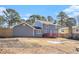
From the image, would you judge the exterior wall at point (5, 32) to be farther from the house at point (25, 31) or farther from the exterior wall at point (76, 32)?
the exterior wall at point (76, 32)

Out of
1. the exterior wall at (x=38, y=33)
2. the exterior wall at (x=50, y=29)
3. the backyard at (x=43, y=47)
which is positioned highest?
the exterior wall at (x=50, y=29)

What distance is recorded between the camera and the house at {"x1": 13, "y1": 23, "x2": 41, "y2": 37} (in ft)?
13.5

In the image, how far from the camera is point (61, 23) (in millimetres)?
4133

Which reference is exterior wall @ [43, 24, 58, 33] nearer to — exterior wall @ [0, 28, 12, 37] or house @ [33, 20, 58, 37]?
house @ [33, 20, 58, 37]

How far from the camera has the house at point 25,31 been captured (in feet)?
13.5

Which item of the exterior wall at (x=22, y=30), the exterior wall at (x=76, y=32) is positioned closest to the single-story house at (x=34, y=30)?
the exterior wall at (x=22, y=30)

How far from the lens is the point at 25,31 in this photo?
4141 millimetres

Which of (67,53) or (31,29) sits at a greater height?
(31,29)

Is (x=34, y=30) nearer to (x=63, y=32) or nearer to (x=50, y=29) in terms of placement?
(x=50, y=29)

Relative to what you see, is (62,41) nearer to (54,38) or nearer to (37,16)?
(54,38)

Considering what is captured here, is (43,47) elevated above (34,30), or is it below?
below

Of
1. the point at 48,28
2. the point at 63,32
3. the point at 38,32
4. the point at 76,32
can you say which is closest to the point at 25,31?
the point at 38,32
